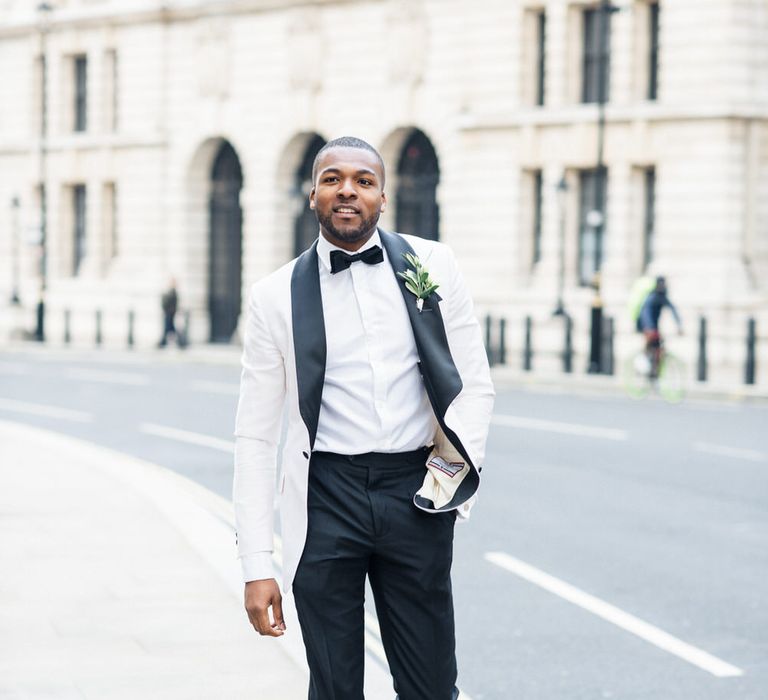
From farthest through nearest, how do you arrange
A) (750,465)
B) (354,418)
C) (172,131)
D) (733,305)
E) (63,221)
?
1. (63,221)
2. (172,131)
3. (733,305)
4. (750,465)
5. (354,418)

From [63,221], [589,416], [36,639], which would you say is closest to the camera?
[36,639]

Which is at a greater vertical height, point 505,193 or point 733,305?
point 505,193

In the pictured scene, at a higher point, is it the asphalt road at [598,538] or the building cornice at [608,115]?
the building cornice at [608,115]

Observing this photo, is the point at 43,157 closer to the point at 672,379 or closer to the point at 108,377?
the point at 108,377

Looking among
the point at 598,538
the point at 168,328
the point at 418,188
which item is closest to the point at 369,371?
the point at 598,538

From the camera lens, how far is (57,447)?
14445 millimetres

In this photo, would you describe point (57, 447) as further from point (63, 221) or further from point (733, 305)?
point (63, 221)

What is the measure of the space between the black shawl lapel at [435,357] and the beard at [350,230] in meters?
0.14

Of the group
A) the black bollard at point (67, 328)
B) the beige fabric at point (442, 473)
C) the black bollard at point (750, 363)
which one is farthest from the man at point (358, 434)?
the black bollard at point (67, 328)

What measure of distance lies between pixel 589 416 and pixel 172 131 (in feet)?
79.2

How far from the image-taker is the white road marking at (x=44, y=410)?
18.9 meters

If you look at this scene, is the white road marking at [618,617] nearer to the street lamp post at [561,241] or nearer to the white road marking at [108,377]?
the white road marking at [108,377]

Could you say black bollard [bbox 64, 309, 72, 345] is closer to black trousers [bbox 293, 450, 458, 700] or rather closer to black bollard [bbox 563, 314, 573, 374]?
black bollard [bbox 563, 314, 573, 374]

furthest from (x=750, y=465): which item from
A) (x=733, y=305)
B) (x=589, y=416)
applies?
(x=733, y=305)
